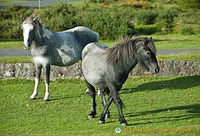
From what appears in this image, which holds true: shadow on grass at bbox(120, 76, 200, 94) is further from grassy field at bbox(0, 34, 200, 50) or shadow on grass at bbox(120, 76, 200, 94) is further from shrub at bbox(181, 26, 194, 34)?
shrub at bbox(181, 26, 194, 34)

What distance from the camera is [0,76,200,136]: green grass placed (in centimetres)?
→ 804

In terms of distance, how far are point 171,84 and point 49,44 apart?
467 cm

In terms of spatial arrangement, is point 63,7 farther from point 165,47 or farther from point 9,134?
point 9,134

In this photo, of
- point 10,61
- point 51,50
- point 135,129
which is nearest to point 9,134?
point 135,129

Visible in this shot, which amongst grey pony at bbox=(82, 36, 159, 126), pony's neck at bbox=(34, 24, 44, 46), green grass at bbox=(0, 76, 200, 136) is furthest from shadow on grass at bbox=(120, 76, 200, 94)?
grey pony at bbox=(82, 36, 159, 126)

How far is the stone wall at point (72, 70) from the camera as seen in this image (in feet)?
44.7

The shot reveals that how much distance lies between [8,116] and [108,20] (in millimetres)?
15686

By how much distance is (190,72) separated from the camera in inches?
538

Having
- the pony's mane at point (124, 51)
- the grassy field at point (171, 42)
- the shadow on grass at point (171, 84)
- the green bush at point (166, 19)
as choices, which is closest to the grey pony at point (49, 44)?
the shadow on grass at point (171, 84)

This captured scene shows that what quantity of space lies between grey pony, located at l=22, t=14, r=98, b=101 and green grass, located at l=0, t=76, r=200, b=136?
3.24 feet

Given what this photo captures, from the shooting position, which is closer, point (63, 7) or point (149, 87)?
point (149, 87)

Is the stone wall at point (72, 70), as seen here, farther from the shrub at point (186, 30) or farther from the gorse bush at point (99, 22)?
the shrub at point (186, 30)

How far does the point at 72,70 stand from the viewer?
1388 centimetres

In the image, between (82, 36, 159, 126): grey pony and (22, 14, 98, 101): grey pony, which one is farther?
(22, 14, 98, 101): grey pony
